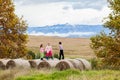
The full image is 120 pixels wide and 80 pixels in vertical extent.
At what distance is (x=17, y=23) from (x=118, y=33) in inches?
551

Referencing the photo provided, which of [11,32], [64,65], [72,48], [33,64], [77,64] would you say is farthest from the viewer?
[72,48]

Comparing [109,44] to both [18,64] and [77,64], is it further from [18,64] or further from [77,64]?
[18,64]

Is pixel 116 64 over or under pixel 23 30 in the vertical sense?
under

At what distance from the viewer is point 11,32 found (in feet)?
150

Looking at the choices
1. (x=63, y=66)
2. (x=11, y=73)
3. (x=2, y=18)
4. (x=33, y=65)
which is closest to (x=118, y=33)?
(x=63, y=66)

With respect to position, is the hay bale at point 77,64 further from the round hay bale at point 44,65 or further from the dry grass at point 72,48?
the dry grass at point 72,48

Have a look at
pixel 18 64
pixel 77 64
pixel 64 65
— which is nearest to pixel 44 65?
pixel 64 65

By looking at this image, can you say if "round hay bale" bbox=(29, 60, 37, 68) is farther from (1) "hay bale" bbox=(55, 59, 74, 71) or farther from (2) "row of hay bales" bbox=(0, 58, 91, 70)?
(1) "hay bale" bbox=(55, 59, 74, 71)

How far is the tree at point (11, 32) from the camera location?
44537 mm

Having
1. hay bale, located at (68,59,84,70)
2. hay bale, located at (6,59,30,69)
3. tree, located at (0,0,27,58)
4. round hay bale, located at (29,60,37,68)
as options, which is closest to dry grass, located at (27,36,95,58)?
tree, located at (0,0,27,58)

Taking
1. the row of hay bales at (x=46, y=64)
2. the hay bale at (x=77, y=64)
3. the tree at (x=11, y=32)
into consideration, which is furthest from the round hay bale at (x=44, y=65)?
the tree at (x=11, y=32)

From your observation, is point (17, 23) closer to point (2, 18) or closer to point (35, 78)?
point (2, 18)

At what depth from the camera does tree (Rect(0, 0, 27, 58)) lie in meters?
44.5

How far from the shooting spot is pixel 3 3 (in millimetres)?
45281
